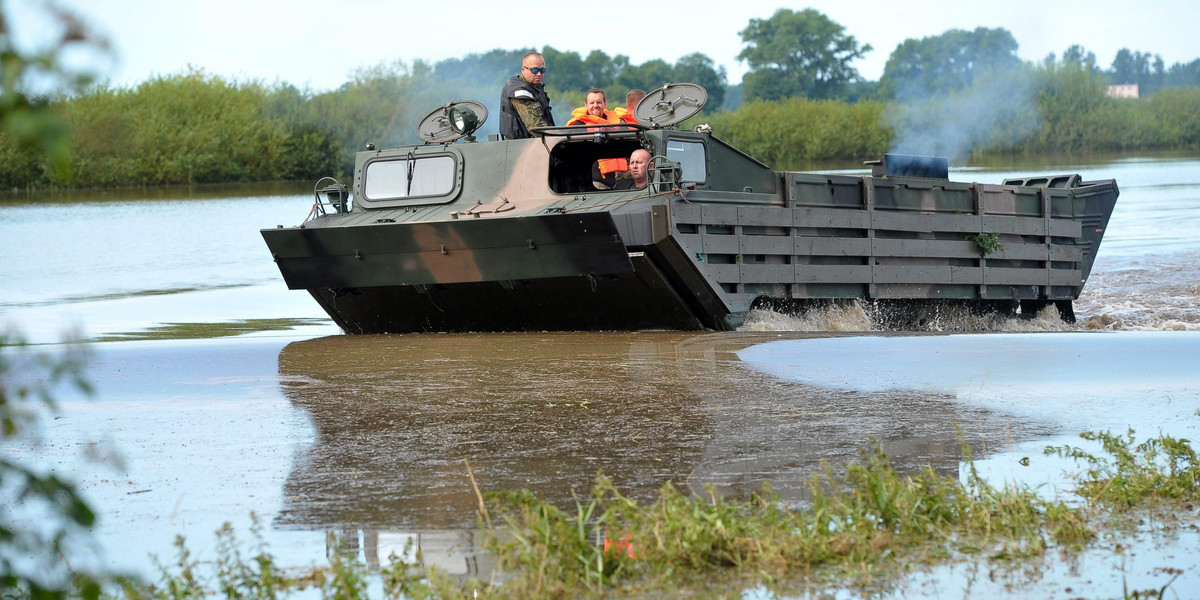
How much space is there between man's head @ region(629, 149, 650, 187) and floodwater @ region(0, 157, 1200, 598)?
43.7 inches

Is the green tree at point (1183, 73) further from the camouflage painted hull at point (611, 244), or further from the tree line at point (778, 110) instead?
the camouflage painted hull at point (611, 244)

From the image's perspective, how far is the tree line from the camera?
17.7 meters

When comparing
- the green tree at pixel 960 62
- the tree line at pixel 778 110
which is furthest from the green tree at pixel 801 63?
the green tree at pixel 960 62

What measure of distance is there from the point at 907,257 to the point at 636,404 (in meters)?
5.60

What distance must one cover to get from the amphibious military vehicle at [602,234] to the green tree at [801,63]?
42.4 metres

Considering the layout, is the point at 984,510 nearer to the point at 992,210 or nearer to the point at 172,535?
the point at 172,535

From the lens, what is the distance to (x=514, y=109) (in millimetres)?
10664

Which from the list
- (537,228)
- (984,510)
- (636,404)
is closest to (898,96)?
(537,228)

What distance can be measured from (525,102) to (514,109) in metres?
0.14

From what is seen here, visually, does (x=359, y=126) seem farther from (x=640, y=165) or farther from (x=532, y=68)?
(x=640, y=165)

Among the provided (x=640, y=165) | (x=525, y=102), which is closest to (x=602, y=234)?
(x=640, y=165)

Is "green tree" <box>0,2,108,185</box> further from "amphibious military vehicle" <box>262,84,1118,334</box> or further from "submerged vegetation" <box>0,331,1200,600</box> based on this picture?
"amphibious military vehicle" <box>262,84,1118,334</box>

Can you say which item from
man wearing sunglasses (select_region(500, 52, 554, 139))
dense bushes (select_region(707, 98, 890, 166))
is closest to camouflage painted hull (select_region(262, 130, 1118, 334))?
man wearing sunglasses (select_region(500, 52, 554, 139))

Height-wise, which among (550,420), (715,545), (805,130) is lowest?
(550,420)
